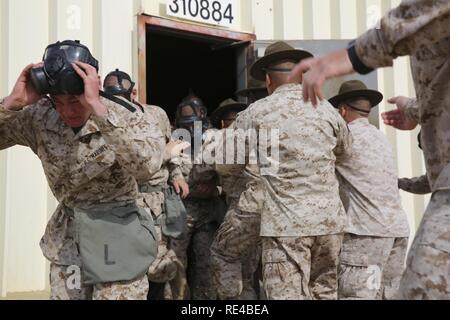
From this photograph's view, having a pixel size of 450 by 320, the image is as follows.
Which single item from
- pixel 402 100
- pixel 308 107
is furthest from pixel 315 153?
pixel 402 100

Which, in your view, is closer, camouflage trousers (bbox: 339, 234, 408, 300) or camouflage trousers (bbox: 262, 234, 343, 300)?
camouflage trousers (bbox: 262, 234, 343, 300)

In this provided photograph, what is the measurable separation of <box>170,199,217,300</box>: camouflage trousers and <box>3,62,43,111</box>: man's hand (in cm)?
231

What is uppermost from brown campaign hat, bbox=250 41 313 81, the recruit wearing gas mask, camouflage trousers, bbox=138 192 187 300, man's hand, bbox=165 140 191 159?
brown campaign hat, bbox=250 41 313 81

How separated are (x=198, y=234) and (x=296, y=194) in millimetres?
1560

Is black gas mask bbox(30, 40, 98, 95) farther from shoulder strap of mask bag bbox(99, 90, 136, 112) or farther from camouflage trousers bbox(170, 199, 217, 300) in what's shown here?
camouflage trousers bbox(170, 199, 217, 300)

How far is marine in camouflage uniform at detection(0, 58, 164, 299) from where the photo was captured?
3303 mm

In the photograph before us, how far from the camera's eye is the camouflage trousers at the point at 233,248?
4.65 metres

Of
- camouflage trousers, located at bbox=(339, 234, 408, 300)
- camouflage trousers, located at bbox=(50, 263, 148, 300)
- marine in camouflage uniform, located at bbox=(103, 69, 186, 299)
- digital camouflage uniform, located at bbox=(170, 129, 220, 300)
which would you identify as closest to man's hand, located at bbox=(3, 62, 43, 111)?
camouflage trousers, located at bbox=(50, 263, 148, 300)

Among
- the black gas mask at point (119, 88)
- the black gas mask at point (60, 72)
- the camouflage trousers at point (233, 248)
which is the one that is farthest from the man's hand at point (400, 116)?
the black gas mask at point (119, 88)

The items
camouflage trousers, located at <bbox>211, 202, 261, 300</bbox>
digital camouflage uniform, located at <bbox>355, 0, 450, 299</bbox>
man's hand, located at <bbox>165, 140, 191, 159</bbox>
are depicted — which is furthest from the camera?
man's hand, located at <bbox>165, 140, 191, 159</bbox>

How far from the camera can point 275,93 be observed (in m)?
4.33

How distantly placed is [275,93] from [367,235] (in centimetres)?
138

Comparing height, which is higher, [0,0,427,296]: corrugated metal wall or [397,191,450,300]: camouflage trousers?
[0,0,427,296]: corrugated metal wall
